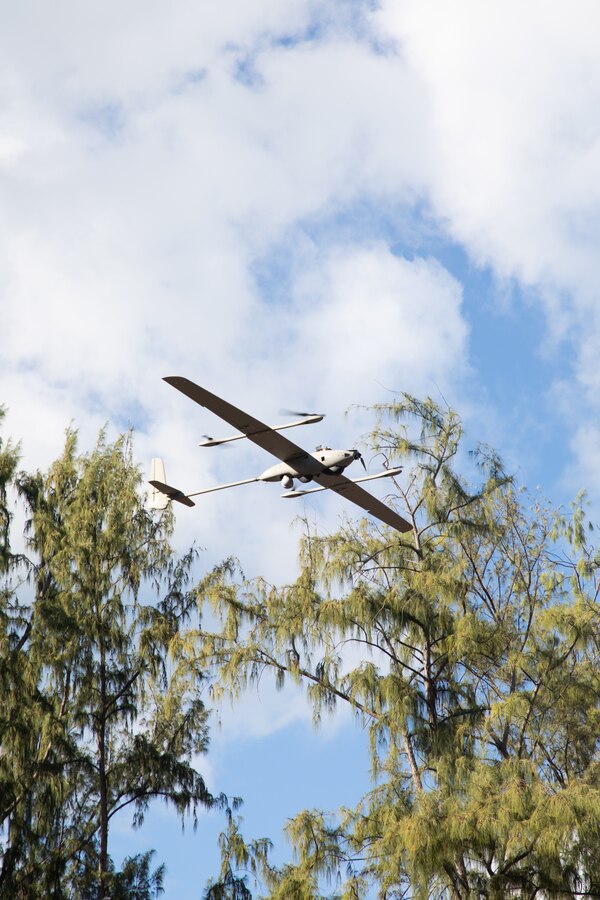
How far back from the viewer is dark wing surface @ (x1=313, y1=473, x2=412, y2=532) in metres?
13.4

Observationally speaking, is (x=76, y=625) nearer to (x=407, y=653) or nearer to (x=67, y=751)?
(x=67, y=751)

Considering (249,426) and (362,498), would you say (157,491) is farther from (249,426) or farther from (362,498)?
(249,426)

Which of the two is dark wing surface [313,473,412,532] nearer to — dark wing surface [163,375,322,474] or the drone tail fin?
dark wing surface [163,375,322,474]

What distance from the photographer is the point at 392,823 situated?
456 inches

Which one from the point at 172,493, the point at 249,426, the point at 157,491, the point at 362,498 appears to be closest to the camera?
the point at 249,426

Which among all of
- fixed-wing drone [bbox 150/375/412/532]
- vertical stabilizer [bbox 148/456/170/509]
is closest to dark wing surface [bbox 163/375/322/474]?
fixed-wing drone [bbox 150/375/412/532]

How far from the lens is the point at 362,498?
14.0 metres

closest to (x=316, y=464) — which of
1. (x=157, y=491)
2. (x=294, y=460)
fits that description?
(x=294, y=460)

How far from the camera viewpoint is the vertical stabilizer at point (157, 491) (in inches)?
631

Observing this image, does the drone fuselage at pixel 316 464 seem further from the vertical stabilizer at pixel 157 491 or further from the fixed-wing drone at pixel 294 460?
the vertical stabilizer at pixel 157 491

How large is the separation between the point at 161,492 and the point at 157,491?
0.83m

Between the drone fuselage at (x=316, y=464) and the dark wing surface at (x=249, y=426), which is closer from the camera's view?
the dark wing surface at (x=249, y=426)

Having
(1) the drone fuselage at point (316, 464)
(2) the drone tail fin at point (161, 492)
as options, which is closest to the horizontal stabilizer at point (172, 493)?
(2) the drone tail fin at point (161, 492)

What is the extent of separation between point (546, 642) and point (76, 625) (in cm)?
648
